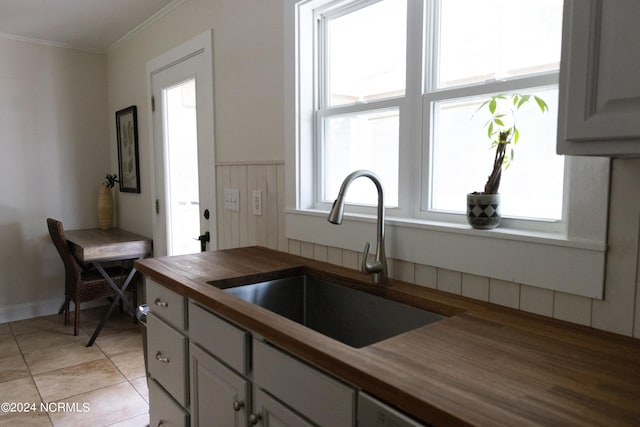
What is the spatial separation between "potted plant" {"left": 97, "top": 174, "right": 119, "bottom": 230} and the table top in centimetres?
29

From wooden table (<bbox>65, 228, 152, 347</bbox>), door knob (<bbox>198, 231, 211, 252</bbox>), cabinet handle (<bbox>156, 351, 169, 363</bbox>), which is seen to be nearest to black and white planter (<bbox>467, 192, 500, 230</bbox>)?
cabinet handle (<bbox>156, 351, 169, 363</bbox>)

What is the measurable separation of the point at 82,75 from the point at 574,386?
4498 mm

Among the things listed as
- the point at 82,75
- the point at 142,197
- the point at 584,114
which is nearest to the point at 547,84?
the point at 584,114

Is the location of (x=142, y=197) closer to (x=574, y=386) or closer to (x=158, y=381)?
(x=158, y=381)

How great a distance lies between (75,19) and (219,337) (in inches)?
118

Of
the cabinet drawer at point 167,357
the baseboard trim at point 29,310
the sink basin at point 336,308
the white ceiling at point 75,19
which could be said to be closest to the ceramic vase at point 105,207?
the baseboard trim at point 29,310

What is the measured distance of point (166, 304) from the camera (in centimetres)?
166

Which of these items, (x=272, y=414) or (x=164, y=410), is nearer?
(x=272, y=414)

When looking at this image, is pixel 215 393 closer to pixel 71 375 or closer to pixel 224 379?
pixel 224 379

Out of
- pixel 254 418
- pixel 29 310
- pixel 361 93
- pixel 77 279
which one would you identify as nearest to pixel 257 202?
pixel 361 93

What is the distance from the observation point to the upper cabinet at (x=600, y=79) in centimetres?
73

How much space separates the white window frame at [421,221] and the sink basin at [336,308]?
175 mm

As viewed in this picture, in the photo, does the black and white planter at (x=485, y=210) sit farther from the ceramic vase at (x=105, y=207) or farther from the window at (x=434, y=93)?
the ceramic vase at (x=105, y=207)

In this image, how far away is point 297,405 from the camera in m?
1.03
